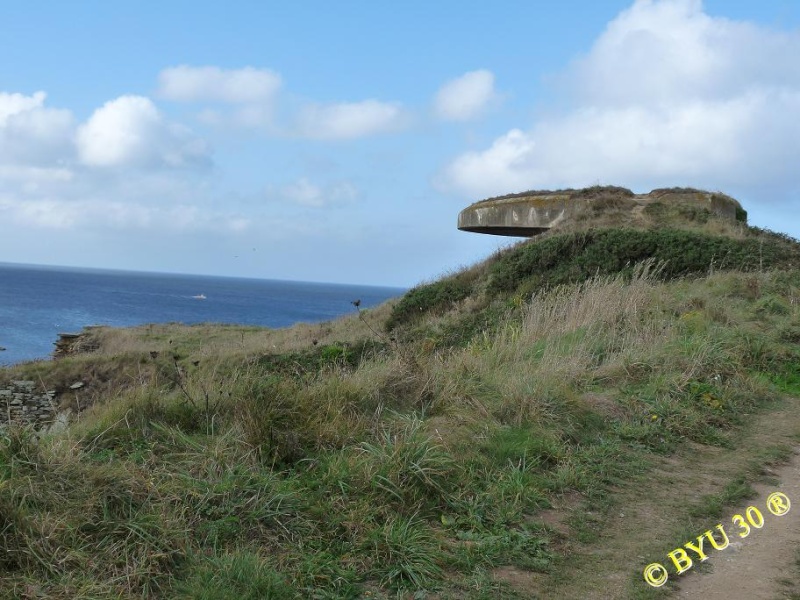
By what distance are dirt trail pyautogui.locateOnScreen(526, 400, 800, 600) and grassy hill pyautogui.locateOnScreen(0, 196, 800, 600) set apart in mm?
74

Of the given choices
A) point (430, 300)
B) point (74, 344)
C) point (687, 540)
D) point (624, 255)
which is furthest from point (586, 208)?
point (74, 344)

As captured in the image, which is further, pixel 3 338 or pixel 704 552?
pixel 3 338

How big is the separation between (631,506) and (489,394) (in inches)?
76.5

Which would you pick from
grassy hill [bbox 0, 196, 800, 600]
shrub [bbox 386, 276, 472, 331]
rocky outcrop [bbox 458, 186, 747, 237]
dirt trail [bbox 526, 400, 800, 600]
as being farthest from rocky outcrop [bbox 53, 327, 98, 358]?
dirt trail [bbox 526, 400, 800, 600]

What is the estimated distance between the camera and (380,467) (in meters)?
4.46

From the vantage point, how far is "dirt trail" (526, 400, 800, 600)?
363 cm

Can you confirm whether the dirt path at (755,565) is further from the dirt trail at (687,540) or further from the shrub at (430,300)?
the shrub at (430,300)

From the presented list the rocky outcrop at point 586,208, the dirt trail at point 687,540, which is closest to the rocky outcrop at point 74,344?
the rocky outcrop at point 586,208

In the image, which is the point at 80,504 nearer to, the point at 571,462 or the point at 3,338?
the point at 571,462

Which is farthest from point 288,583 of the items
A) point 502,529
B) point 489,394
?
point 489,394

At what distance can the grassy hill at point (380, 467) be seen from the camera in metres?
3.36

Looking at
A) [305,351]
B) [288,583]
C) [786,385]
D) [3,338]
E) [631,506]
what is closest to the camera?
[288,583]

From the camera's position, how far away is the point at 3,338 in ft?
159

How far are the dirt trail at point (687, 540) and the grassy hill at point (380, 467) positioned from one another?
0.07 m
